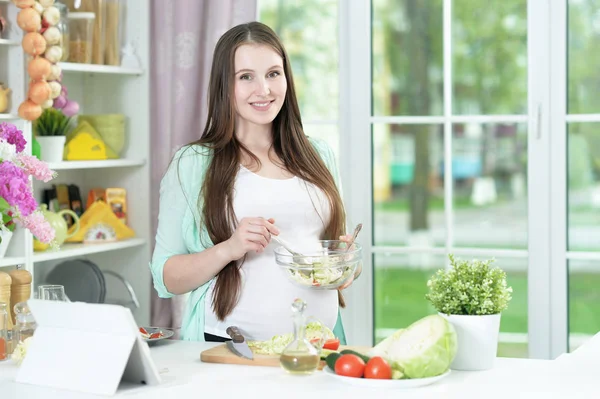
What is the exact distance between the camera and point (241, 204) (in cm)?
246

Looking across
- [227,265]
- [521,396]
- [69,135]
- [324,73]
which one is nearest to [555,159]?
[324,73]

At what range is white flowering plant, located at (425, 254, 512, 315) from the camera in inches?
73.9

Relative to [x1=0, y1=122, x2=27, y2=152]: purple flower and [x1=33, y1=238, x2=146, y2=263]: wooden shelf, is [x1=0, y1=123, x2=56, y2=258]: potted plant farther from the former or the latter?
[x1=33, y1=238, x2=146, y2=263]: wooden shelf

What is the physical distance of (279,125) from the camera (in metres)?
2.61

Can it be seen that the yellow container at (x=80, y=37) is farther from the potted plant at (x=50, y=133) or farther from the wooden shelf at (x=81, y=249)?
the wooden shelf at (x=81, y=249)

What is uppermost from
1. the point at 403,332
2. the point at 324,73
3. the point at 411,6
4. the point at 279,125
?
the point at 411,6

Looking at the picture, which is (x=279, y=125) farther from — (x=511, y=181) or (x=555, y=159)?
(x=511, y=181)

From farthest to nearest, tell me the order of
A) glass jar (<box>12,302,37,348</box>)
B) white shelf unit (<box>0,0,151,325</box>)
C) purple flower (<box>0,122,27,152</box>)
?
white shelf unit (<box>0,0,151,325</box>), purple flower (<box>0,122,27,152</box>), glass jar (<box>12,302,37,348</box>)

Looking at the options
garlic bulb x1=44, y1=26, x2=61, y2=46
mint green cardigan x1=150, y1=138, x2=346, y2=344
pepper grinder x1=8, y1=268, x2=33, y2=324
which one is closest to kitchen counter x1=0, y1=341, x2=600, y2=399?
pepper grinder x1=8, y1=268, x2=33, y2=324

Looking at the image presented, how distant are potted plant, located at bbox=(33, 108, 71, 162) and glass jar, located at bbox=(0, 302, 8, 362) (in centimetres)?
123

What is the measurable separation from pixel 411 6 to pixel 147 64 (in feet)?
3.67

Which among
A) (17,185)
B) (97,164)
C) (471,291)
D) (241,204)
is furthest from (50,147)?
(471,291)

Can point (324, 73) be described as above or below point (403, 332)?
above

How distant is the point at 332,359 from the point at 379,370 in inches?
4.5
